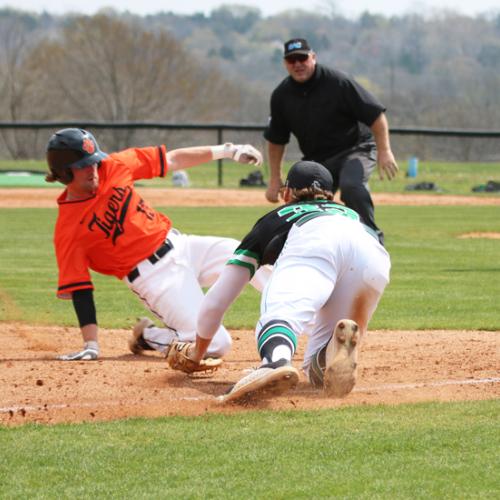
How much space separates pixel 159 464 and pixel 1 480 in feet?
1.92

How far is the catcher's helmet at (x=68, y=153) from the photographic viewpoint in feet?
21.5

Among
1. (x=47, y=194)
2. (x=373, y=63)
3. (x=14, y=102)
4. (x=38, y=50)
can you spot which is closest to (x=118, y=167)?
(x=47, y=194)

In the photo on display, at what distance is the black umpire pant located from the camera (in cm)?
834

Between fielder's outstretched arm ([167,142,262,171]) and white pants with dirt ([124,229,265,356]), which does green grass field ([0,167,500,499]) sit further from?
fielder's outstretched arm ([167,142,262,171])

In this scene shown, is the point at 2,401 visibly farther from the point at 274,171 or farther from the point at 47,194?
the point at 47,194

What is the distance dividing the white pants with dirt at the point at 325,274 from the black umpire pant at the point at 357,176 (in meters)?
2.57

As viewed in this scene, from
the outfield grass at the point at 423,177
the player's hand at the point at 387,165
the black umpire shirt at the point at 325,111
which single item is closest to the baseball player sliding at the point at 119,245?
the player's hand at the point at 387,165

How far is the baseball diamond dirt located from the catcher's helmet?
1.17m

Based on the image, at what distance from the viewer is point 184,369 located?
612 cm

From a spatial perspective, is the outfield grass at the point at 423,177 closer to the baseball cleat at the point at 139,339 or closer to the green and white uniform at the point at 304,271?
the baseball cleat at the point at 139,339

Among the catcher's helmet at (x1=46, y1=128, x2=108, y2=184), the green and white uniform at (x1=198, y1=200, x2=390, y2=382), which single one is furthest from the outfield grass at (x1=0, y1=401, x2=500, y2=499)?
the catcher's helmet at (x1=46, y1=128, x2=108, y2=184)

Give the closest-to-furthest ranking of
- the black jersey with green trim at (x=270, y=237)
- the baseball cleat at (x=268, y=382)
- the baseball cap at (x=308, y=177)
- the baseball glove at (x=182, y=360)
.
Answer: the baseball cleat at (x=268, y=382) < the black jersey with green trim at (x=270, y=237) < the baseball cap at (x=308, y=177) < the baseball glove at (x=182, y=360)

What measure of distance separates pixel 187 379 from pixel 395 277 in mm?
5658

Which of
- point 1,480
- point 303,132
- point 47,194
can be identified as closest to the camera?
point 1,480
